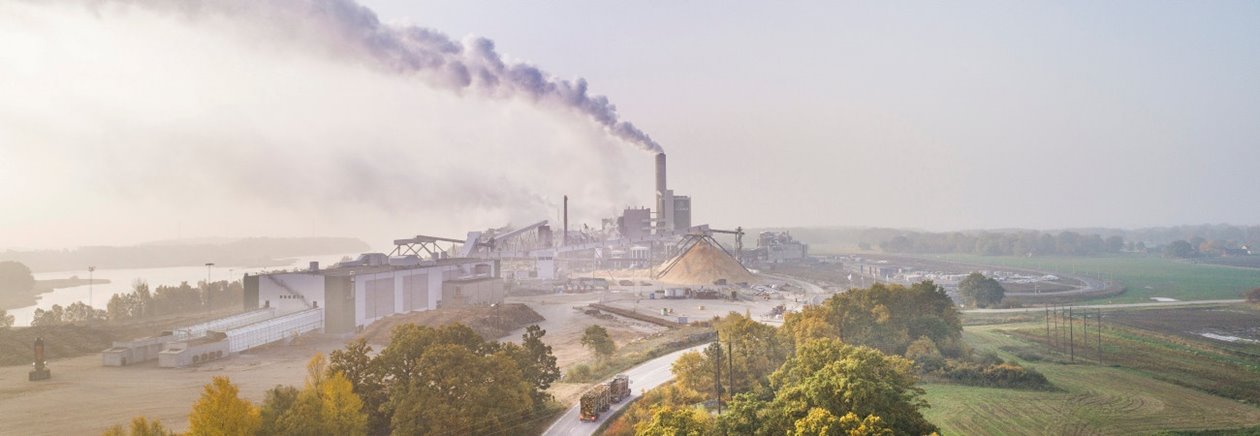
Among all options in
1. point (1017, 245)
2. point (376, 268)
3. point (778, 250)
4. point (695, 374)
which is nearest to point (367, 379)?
point (695, 374)

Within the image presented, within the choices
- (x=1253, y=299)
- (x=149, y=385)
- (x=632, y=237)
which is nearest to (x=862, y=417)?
(x=149, y=385)

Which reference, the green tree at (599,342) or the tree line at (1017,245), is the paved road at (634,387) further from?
the tree line at (1017,245)

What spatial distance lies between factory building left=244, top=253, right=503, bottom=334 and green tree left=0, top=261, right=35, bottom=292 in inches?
1330

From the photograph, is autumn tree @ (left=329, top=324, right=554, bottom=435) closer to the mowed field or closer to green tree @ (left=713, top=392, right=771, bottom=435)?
green tree @ (left=713, top=392, right=771, bottom=435)

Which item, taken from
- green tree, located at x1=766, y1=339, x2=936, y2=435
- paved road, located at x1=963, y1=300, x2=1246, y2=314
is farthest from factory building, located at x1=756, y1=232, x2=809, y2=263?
green tree, located at x1=766, y1=339, x2=936, y2=435

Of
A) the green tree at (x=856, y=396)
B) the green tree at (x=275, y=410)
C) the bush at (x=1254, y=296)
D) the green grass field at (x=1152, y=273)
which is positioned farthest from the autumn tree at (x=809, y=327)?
the bush at (x=1254, y=296)

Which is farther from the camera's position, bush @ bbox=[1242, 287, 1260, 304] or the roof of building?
bush @ bbox=[1242, 287, 1260, 304]

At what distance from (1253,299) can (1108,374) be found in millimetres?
30284

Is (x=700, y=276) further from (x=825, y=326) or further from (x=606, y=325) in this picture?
(x=825, y=326)

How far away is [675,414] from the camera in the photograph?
450 inches

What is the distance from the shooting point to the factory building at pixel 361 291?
36.8 metres

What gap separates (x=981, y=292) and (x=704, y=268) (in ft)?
81.7

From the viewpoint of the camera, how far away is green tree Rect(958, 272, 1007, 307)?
46.8 meters

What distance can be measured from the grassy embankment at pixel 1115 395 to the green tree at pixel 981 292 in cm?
1572
